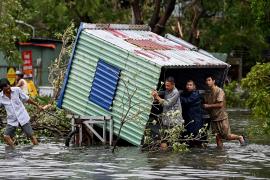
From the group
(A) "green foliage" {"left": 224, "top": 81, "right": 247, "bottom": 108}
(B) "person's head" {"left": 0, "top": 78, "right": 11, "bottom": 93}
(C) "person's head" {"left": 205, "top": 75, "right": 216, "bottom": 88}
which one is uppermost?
(A) "green foliage" {"left": 224, "top": 81, "right": 247, "bottom": 108}

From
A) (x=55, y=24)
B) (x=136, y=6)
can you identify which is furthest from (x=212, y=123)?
(x=55, y=24)

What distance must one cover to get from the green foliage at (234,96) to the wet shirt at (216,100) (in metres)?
21.2

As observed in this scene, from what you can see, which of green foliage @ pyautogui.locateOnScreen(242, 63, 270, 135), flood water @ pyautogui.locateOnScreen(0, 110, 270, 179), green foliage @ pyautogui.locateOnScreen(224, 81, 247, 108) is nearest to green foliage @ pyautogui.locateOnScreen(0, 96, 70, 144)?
flood water @ pyautogui.locateOnScreen(0, 110, 270, 179)

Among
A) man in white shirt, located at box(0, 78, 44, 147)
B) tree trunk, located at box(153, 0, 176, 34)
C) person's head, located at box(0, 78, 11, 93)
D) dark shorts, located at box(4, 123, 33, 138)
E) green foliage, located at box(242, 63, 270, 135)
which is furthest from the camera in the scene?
tree trunk, located at box(153, 0, 176, 34)

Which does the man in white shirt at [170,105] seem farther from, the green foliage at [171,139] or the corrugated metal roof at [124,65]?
the corrugated metal roof at [124,65]

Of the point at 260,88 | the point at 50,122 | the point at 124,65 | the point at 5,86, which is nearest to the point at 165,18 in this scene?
the point at 50,122

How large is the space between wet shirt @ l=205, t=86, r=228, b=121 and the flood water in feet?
2.25

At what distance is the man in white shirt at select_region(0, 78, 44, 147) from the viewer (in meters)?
19.9

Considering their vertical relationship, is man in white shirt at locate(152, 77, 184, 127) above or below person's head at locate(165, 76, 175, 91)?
below

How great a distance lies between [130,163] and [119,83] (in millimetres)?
3603

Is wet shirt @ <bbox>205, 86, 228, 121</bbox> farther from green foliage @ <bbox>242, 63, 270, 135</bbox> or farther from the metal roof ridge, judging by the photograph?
the metal roof ridge

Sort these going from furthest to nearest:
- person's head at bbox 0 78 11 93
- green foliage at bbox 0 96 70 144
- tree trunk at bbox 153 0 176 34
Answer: tree trunk at bbox 153 0 176 34 → green foliage at bbox 0 96 70 144 → person's head at bbox 0 78 11 93

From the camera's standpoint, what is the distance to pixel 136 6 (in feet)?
127

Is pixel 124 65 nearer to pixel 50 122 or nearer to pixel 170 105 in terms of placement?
pixel 170 105
